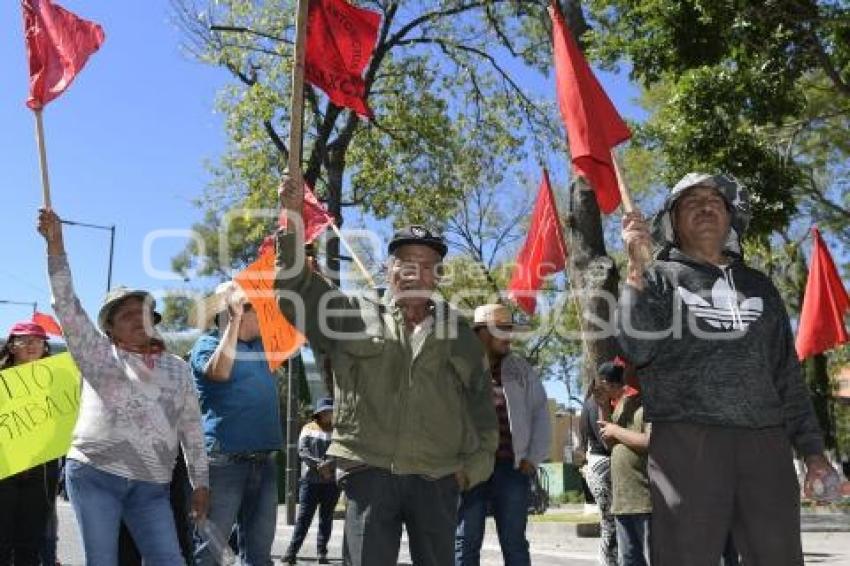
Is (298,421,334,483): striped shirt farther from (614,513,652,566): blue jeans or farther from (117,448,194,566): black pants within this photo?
(117,448,194,566): black pants

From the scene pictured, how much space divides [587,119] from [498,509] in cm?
249

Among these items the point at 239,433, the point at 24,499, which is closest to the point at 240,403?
the point at 239,433

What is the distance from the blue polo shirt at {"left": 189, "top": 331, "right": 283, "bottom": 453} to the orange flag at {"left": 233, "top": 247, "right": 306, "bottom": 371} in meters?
0.37

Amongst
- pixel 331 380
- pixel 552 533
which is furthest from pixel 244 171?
pixel 331 380

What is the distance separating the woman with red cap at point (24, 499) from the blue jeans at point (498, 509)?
275cm

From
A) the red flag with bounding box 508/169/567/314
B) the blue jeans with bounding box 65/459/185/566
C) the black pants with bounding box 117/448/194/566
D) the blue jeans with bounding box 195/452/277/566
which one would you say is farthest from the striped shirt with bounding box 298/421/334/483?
the blue jeans with bounding box 65/459/185/566

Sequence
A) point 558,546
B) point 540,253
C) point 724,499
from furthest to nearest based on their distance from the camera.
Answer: point 558,546 → point 540,253 → point 724,499

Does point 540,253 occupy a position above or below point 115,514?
above

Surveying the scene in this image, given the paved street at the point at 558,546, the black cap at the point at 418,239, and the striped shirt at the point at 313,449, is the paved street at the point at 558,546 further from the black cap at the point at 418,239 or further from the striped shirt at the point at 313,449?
the black cap at the point at 418,239

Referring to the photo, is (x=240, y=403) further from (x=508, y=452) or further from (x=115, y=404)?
(x=508, y=452)

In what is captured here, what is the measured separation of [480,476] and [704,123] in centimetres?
889

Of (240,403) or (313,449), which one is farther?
(313,449)

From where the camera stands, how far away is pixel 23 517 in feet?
22.4

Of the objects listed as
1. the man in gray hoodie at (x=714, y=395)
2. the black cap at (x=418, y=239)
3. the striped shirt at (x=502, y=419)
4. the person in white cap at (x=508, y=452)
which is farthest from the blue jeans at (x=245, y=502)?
the man in gray hoodie at (x=714, y=395)
